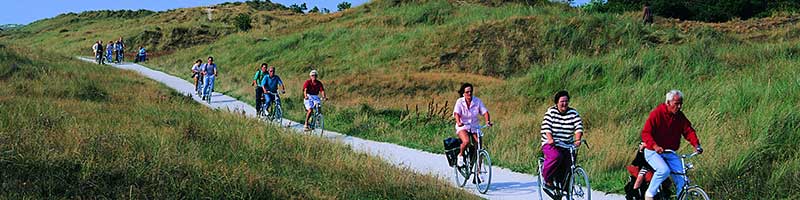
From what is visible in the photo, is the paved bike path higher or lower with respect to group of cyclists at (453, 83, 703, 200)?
lower

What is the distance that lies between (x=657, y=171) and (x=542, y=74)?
16.2 meters

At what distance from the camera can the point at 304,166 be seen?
9.66 m

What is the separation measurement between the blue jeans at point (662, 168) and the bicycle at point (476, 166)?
9.00ft

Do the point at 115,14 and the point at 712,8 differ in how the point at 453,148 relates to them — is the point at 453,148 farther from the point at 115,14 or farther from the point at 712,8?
the point at 115,14

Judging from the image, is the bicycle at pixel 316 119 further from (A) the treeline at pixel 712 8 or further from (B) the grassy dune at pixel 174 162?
(A) the treeline at pixel 712 8

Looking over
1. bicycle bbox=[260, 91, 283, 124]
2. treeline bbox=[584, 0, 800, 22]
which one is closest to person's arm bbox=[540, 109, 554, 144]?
bicycle bbox=[260, 91, 283, 124]

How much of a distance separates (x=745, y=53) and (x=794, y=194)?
13.3 meters

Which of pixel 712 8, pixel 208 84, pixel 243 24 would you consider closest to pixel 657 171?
pixel 208 84

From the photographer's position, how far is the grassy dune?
23.6ft

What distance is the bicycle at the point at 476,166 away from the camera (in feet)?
32.5

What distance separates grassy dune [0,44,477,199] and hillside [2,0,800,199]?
10.9 ft

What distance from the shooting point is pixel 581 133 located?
8258 millimetres

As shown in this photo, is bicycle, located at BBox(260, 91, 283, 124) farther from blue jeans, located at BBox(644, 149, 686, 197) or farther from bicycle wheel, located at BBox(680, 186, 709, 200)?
bicycle wheel, located at BBox(680, 186, 709, 200)

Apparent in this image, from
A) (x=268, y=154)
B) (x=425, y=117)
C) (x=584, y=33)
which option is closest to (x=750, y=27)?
(x=584, y=33)
